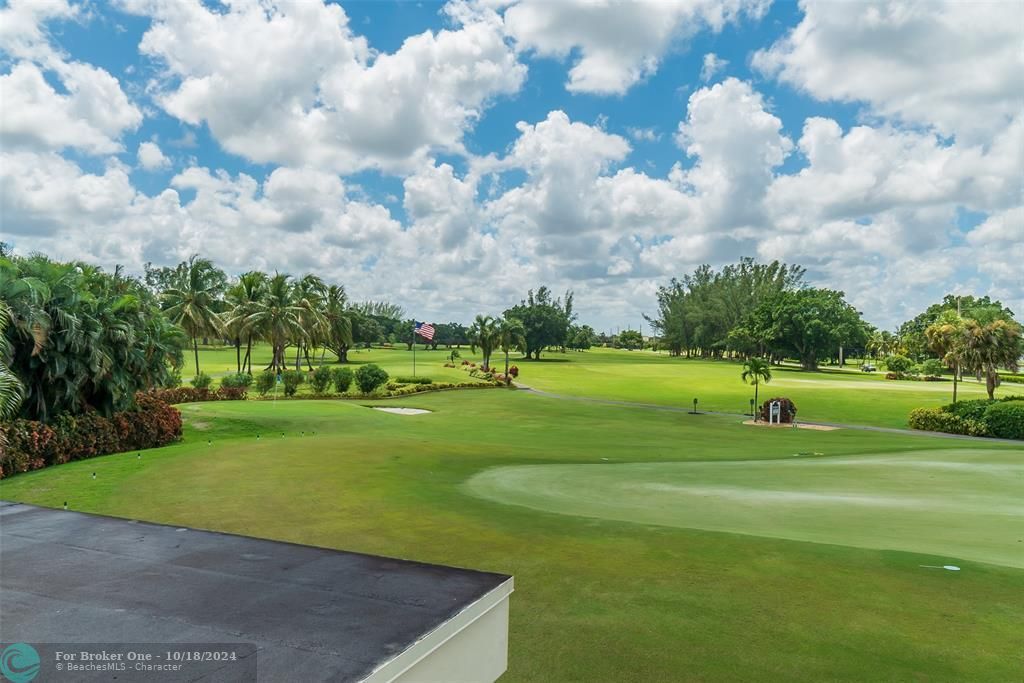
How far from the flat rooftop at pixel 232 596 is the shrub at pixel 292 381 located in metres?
42.4

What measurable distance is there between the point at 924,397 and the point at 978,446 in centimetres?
2807

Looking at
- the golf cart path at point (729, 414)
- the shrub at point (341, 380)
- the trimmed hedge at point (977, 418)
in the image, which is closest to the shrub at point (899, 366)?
the trimmed hedge at point (977, 418)

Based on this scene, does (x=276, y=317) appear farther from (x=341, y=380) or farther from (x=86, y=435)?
(x=86, y=435)

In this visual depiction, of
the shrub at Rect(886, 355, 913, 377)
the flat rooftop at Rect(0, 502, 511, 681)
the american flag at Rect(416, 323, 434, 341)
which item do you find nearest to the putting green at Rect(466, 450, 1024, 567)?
the flat rooftop at Rect(0, 502, 511, 681)

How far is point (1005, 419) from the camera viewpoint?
33.5m

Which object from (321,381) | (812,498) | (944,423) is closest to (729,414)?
(944,423)

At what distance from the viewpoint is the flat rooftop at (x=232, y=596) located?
3.50 metres

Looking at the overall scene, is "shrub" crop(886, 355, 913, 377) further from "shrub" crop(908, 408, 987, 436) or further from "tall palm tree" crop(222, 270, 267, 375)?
"tall palm tree" crop(222, 270, 267, 375)

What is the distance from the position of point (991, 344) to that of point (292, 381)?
47567mm

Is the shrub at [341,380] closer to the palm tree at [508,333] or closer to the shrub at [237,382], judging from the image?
the shrub at [237,382]

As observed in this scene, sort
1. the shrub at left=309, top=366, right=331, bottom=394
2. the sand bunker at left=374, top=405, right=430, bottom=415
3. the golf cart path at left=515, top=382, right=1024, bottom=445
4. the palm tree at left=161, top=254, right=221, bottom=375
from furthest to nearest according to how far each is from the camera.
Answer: the palm tree at left=161, top=254, right=221, bottom=375, the shrub at left=309, top=366, right=331, bottom=394, the sand bunker at left=374, top=405, right=430, bottom=415, the golf cart path at left=515, top=382, right=1024, bottom=445

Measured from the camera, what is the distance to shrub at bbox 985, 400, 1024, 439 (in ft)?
108

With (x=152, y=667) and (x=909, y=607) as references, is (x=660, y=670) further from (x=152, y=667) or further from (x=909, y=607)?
(x=152, y=667)

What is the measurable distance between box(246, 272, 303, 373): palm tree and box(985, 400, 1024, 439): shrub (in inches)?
2088
